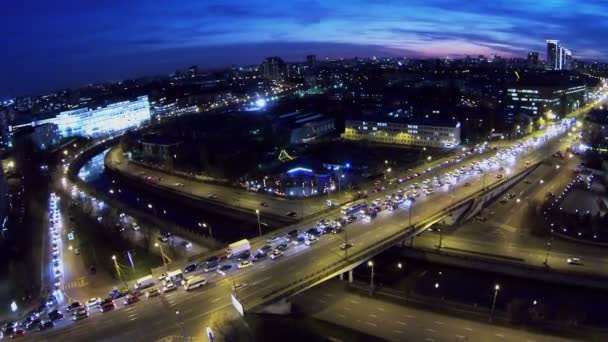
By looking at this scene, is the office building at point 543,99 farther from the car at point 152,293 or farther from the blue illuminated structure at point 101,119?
the blue illuminated structure at point 101,119

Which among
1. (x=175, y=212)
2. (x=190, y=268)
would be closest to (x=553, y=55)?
(x=175, y=212)

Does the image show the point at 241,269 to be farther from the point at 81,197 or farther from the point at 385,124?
the point at 385,124

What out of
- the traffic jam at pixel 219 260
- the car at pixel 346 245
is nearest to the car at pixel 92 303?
the traffic jam at pixel 219 260

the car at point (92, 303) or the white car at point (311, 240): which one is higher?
the white car at point (311, 240)

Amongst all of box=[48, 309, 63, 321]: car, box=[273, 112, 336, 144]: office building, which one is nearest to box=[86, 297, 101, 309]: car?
box=[48, 309, 63, 321]: car

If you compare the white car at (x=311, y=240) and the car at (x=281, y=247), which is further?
the white car at (x=311, y=240)

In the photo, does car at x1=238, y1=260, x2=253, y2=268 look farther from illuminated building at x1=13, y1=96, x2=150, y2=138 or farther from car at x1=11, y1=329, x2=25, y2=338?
illuminated building at x1=13, y1=96, x2=150, y2=138

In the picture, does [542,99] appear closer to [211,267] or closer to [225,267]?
[225,267]
